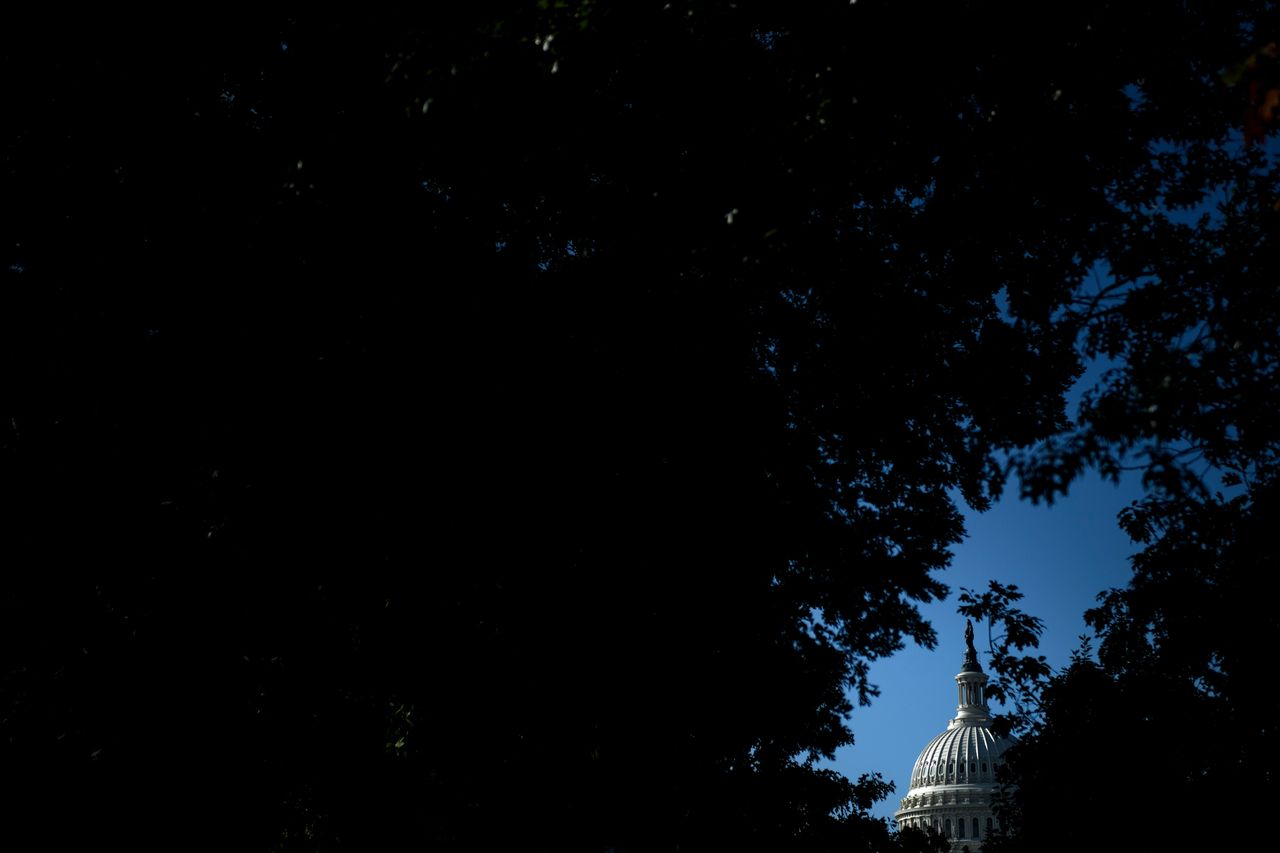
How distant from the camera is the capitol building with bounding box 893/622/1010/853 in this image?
124625 millimetres

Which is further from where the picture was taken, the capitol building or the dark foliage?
the capitol building

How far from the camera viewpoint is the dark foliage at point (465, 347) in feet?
30.1

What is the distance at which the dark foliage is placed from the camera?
9188mm

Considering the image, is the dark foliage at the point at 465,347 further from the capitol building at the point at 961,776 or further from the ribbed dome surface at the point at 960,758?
the ribbed dome surface at the point at 960,758

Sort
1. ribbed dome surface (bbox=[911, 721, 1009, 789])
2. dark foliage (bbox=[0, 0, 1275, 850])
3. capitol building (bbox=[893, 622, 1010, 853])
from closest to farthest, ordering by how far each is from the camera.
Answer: dark foliage (bbox=[0, 0, 1275, 850]) → capitol building (bbox=[893, 622, 1010, 853]) → ribbed dome surface (bbox=[911, 721, 1009, 789])

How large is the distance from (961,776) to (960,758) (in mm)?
2441

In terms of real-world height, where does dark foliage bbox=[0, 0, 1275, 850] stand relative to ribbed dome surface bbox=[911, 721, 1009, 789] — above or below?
below

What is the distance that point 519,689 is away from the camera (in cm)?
1020

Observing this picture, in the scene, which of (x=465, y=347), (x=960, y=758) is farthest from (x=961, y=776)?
(x=465, y=347)

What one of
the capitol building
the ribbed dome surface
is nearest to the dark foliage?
the capitol building

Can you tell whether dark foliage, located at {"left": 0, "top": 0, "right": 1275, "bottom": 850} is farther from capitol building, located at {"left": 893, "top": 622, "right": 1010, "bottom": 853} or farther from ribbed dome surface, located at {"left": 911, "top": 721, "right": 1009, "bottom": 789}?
ribbed dome surface, located at {"left": 911, "top": 721, "right": 1009, "bottom": 789}

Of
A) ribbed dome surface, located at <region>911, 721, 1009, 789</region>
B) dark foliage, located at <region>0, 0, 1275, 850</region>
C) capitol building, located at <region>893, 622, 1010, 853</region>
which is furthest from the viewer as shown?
ribbed dome surface, located at <region>911, 721, 1009, 789</region>

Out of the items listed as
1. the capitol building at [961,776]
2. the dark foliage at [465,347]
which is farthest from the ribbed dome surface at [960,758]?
the dark foliage at [465,347]

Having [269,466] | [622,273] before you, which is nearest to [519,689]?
[269,466]
